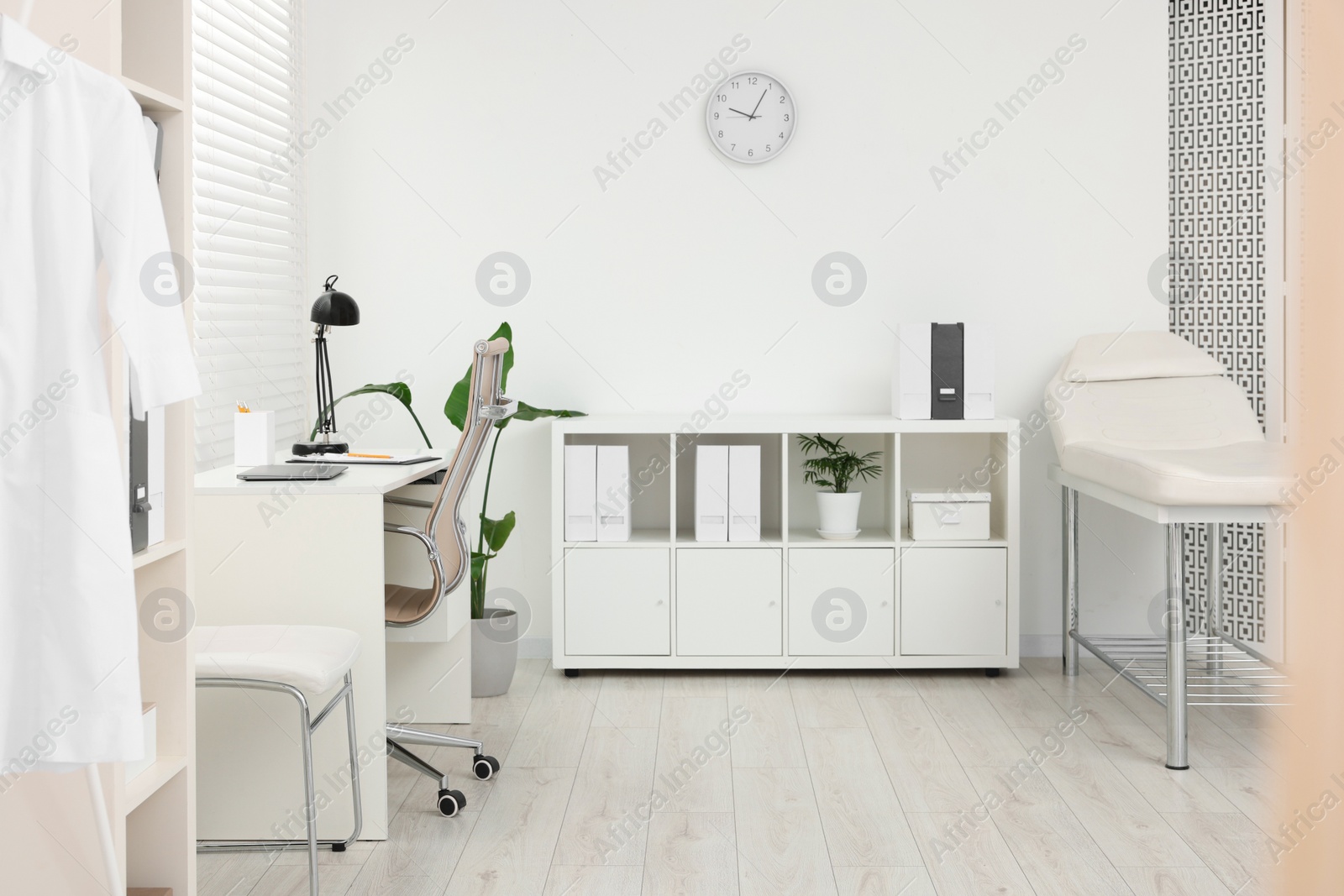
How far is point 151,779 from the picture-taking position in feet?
4.88

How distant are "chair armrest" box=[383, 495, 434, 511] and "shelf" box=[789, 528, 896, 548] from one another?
1.21 m

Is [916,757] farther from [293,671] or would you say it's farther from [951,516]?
[293,671]

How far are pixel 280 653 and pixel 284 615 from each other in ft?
1.13

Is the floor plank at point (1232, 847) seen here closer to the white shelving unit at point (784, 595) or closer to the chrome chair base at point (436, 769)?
the white shelving unit at point (784, 595)

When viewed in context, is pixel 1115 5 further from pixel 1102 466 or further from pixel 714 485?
pixel 714 485

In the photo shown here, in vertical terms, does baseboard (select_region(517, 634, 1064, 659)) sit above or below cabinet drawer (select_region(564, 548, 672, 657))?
below

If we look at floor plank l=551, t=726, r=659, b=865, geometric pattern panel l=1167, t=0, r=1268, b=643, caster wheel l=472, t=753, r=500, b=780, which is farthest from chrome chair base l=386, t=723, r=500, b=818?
geometric pattern panel l=1167, t=0, r=1268, b=643

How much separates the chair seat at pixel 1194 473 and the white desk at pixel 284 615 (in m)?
1.79

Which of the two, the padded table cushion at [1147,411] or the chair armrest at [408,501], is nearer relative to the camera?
the chair armrest at [408,501]

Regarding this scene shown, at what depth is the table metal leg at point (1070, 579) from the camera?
3326mm

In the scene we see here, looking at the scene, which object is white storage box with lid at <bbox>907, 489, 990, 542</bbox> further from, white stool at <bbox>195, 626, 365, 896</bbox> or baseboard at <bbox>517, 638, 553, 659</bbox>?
white stool at <bbox>195, 626, 365, 896</bbox>

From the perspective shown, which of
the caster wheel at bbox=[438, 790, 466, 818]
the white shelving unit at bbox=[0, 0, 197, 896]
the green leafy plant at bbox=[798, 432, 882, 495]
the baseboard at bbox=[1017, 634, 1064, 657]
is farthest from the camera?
the baseboard at bbox=[1017, 634, 1064, 657]

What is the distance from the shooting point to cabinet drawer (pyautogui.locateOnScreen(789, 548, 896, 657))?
131 inches

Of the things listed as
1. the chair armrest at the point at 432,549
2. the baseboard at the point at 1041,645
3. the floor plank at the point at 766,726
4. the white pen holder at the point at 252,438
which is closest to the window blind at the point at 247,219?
the white pen holder at the point at 252,438
